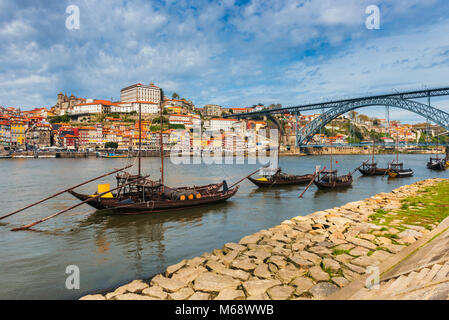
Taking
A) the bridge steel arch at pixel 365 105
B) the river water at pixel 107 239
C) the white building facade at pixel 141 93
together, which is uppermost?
the white building facade at pixel 141 93

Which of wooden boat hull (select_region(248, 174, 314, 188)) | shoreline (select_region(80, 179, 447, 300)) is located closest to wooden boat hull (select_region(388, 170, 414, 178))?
wooden boat hull (select_region(248, 174, 314, 188))

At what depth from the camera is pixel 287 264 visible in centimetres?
694

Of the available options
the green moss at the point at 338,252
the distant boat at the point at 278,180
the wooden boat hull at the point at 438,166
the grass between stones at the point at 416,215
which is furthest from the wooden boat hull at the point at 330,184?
the wooden boat hull at the point at 438,166

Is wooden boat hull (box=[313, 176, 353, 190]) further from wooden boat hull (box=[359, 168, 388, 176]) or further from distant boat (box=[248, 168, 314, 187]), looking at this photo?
wooden boat hull (box=[359, 168, 388, 176])

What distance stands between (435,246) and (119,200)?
14.1m

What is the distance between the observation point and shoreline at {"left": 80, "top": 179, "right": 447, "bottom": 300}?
18.7 ft

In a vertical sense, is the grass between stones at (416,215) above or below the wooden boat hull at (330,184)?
above

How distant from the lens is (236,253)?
7.99 metres

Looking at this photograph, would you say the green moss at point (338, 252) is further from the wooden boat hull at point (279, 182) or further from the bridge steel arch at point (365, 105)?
the bridge steel arch at point (365, 105)

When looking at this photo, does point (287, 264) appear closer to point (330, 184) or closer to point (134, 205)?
point (134, 205)

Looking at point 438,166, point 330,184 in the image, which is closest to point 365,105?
point 438,166

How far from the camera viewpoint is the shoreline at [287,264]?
18.7 ft

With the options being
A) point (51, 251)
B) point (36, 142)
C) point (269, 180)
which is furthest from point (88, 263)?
point (36, 142)

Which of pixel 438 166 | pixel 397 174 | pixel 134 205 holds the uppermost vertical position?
Result: pixel 438 166
